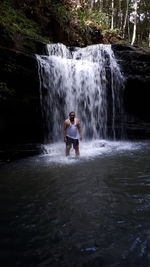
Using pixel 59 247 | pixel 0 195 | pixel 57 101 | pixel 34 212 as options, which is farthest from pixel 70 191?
pixel 57 101

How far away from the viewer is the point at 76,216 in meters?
3.25

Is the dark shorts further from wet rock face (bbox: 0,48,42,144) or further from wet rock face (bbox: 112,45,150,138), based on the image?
wet rock face (bbox: 112,45,150,138)

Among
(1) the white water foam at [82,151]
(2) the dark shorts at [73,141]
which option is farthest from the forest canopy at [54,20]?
(2) the dark shorts at [73,141]

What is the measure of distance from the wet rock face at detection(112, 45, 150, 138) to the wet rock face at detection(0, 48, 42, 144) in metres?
5.63

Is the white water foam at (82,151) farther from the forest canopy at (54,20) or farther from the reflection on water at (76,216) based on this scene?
the forest canopy at (54,20)

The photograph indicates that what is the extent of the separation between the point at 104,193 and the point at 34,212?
1.43 m

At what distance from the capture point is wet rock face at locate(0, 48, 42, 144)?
7984 mm

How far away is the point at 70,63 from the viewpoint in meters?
10.5

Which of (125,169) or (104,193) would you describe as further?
(125,169)

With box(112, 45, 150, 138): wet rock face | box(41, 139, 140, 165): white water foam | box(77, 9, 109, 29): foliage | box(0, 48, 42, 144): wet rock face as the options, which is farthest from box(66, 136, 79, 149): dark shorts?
box(77, 9, 109, 29): foliage

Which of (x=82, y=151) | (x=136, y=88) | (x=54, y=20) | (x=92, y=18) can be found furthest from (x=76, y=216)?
(x=92, y=18)

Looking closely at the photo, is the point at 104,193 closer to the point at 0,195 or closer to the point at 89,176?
the point at 89,176

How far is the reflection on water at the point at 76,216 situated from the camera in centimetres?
236

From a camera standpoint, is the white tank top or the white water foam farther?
the white tank top
